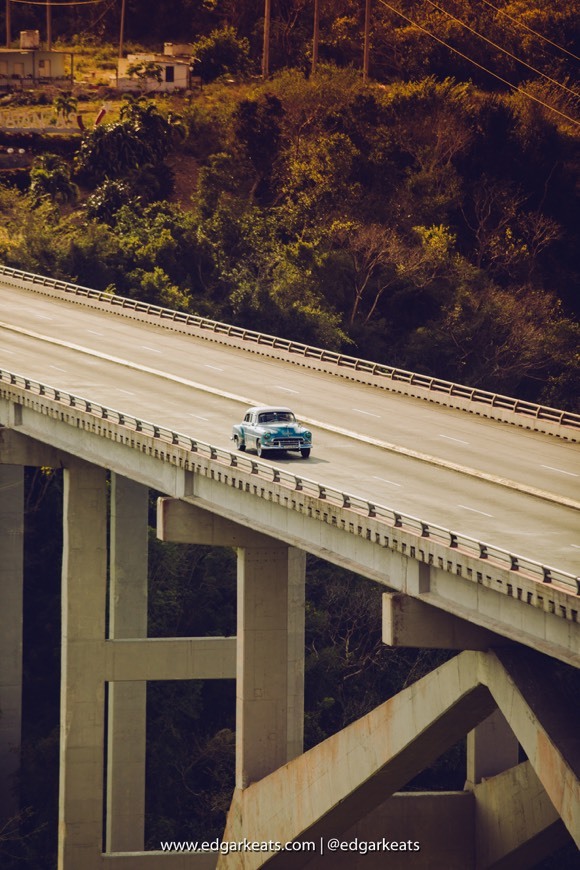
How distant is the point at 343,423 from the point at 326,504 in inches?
680

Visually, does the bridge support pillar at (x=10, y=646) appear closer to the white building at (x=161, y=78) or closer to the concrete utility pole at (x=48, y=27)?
the white building at (x=161, y=78)

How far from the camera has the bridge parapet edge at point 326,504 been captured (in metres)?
40.5

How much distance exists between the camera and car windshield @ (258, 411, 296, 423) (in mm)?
59375

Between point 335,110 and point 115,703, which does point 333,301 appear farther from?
point 115,703

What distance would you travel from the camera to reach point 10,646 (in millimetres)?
77875

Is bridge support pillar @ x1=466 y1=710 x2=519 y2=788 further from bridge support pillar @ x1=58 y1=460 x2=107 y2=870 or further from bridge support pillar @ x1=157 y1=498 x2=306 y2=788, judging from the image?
bridge support pillar @ x1=58 y1=460 x2=107 y2=870

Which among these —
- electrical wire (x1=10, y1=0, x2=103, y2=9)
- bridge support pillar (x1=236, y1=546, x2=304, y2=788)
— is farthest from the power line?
bridge support pillar (x1=236, y1=546, x2=304, y2=788)

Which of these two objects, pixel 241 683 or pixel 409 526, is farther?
pixel 241 683

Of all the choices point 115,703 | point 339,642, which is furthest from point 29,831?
point 339,642

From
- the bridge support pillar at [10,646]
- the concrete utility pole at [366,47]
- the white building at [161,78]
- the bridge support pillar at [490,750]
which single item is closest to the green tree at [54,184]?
the white building at [161,78]

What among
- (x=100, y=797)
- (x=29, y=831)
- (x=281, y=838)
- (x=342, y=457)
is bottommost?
(x=29, y=831)

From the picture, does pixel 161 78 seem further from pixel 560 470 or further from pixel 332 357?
pixel 560 470

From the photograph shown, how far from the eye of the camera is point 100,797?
69.5 m

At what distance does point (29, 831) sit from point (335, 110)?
61.4 meters
